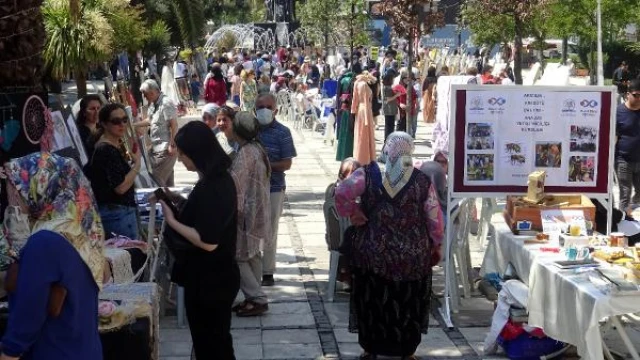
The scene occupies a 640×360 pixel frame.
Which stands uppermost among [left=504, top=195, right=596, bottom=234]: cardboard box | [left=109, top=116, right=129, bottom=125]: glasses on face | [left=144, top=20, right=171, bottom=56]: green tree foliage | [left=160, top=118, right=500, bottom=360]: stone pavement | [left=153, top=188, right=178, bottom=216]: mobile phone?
[left=144, top=20, right=171, bottom=56]: green tree foliage

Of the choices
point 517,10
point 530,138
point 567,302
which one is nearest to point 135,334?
point 567,302

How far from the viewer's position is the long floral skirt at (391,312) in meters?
6.94

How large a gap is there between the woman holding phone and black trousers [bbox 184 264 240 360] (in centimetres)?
173

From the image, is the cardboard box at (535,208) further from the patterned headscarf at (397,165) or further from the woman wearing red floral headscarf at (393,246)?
the patterned headscarf at (397,165)

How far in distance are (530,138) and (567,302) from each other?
6.68 feet

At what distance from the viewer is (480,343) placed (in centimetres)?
770

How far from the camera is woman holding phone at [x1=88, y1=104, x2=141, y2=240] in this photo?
23.5ft

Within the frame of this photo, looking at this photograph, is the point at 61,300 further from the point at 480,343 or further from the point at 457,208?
the point at 457,208

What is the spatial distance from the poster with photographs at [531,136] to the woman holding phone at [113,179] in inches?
101

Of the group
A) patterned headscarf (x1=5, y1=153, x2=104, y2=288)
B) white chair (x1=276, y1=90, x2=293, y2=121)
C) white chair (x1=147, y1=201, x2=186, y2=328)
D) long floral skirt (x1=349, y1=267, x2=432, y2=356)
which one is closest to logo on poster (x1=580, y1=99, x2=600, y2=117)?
long floral skirt (x1=349, y1=267, x2=432, y2=356)

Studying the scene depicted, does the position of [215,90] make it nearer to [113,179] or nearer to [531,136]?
[531,136]

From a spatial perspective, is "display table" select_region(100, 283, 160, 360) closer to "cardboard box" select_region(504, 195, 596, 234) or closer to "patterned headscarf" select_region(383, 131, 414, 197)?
"patterned headscarf" select_region(383, 131, 414, 197)

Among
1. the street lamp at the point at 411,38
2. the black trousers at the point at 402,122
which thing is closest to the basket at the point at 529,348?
the street lamp at the point at 411,38

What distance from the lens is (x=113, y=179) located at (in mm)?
7141
